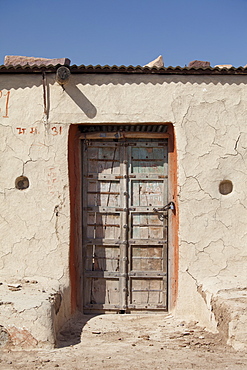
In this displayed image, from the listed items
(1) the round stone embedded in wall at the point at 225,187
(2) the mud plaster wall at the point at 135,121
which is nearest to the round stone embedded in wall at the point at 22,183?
(2) the mud plaster wall at the point at 135,121

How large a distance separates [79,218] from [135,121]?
1629 mm

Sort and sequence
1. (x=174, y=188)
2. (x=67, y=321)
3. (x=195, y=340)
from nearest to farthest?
(x=195, y=340) < (x=67, y=321) < (x=174, y=188)

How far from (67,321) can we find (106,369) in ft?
6.18

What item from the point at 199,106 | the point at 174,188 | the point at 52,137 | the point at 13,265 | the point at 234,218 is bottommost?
the point at 13,265

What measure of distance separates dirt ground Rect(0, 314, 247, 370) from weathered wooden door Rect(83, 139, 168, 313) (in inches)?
17.2

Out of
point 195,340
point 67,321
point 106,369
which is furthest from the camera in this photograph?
point 67,321

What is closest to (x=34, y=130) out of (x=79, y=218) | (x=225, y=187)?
(x=79, y=218)

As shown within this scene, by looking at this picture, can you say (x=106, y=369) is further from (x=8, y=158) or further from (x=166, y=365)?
(x=8, y=158)

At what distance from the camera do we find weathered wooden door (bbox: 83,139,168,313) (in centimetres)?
721

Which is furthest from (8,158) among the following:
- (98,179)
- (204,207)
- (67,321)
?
(204,207)

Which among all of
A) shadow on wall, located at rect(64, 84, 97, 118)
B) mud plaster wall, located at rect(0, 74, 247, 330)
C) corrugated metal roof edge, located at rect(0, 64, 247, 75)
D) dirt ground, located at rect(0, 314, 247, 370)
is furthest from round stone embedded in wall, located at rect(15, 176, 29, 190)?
dirt ground, located at rect(0, 314, 247, 370)

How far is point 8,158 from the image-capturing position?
700cm

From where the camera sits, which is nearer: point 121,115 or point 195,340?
point 195,340

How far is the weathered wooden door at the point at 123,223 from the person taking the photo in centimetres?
721
